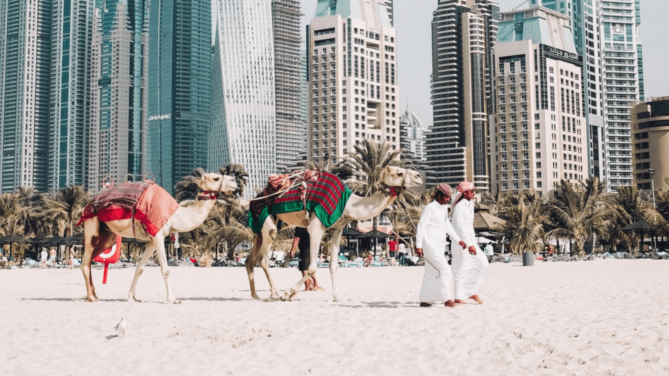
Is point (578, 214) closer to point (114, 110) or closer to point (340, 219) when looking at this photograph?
point (340, 219)

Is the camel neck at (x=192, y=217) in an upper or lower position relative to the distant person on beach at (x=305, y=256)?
upper

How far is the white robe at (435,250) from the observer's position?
12008 mm

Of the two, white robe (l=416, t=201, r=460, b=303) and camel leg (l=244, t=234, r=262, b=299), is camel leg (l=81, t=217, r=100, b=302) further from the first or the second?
white robe (l=416, t=201, r=460, b=303)

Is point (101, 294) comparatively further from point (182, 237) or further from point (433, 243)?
point (182, 237)

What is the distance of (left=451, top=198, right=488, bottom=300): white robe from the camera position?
41.0ft

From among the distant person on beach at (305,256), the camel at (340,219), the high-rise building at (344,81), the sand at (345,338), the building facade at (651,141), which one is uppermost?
the high-rise building at (344,81)

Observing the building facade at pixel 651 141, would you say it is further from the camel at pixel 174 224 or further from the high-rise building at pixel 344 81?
the camel at pixel 174 224

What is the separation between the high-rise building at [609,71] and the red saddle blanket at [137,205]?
153 meters

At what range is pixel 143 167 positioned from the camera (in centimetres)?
19650

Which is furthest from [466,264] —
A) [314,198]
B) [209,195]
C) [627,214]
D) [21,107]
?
[21,107]

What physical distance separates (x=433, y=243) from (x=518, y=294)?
11.3 feet

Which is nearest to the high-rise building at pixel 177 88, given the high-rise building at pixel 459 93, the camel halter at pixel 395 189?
the high-rise building at pixel 459 93

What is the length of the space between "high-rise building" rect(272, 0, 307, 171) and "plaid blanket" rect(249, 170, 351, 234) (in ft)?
567

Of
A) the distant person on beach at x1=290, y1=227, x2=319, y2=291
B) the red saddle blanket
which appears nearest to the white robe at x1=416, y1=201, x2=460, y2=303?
the red saddle blanket
